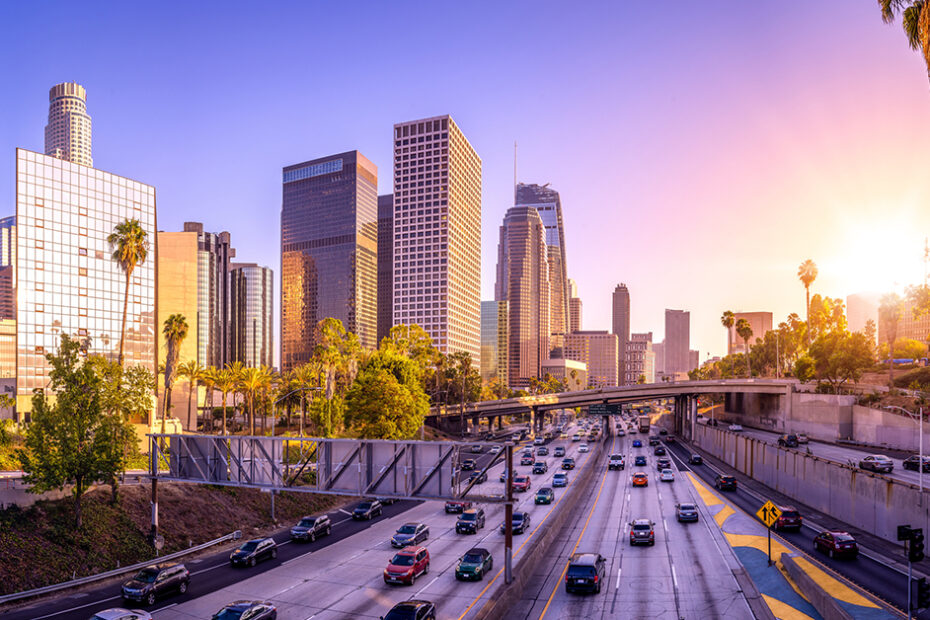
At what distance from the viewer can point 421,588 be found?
35.2 m

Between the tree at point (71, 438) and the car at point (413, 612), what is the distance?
25.2 metres

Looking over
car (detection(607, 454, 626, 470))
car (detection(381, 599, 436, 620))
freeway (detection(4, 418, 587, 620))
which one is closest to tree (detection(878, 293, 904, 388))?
car (detection(607, 454, 626, 470))

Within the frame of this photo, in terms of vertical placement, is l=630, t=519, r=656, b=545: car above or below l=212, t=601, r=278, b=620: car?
below

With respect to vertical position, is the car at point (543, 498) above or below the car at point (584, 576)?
below

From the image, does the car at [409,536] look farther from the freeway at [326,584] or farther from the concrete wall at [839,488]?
the concrete wall at [839,488]

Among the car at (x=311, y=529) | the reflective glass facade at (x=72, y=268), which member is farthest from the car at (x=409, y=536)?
the reflective glass facade at (x=72, y=268)

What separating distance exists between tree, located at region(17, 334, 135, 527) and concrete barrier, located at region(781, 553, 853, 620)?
4281cm

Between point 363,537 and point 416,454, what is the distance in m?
19.0

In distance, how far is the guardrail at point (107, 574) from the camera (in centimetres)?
3339

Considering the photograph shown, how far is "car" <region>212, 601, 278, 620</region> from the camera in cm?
2817

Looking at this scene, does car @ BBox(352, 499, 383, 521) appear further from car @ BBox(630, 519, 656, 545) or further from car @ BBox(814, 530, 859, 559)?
car @ BBox(814, 530, 859, 559)

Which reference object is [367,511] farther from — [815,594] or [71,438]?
[815,594]

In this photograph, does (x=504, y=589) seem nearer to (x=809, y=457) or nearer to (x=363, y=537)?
(x=363, y=537)

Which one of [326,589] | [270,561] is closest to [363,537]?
[270,561]
